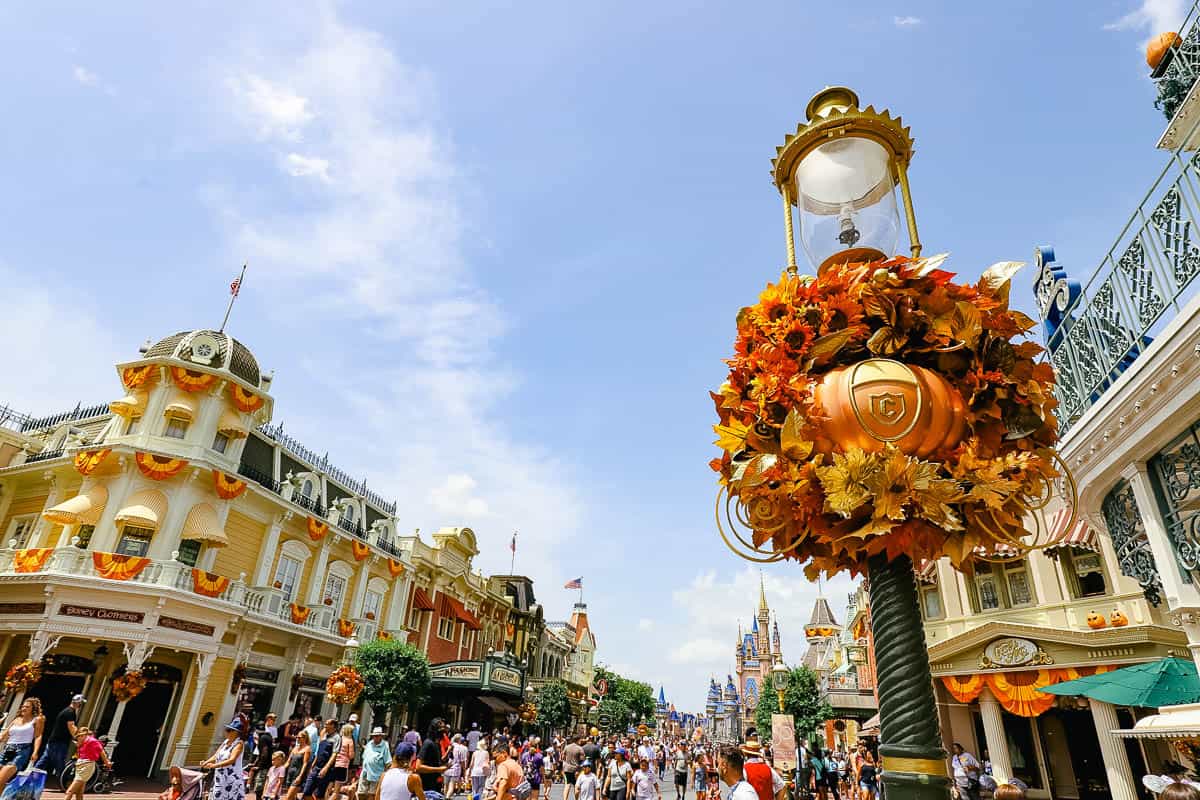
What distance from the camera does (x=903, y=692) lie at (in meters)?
2.49

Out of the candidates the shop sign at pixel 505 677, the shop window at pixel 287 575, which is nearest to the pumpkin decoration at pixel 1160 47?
the shop window at pixel 287 575

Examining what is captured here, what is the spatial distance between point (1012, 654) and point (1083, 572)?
3.06 meters

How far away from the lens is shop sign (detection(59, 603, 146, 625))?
1631cm

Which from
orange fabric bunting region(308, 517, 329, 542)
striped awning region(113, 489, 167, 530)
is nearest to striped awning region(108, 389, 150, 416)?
striped awning region(113, 489, 167, 530)

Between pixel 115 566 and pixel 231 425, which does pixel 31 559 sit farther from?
pixel 231 425

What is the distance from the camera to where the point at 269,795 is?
1149 cm

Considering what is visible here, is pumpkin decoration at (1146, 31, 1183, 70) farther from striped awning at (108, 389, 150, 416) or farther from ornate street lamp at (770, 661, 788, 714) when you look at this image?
striped awning at (108, 389, 150, 416)

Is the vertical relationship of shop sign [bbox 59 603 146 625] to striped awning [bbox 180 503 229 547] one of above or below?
below

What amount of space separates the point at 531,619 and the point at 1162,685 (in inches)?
1498

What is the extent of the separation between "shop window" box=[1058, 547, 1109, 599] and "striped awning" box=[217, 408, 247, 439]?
25335 mm

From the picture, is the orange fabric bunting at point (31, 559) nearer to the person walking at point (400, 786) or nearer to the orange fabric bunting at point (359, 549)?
the orange fabric bunting at point (359, 549)

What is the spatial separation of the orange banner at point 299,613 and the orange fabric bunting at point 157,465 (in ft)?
20.5

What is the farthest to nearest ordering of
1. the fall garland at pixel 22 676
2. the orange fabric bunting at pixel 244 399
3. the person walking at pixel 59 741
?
1. the orange fabric bunting at pixel 244 399
2. the fall garland at pixel 22 676
3. the person walking at pixel 59 741

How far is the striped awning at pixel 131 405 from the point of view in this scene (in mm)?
19250
